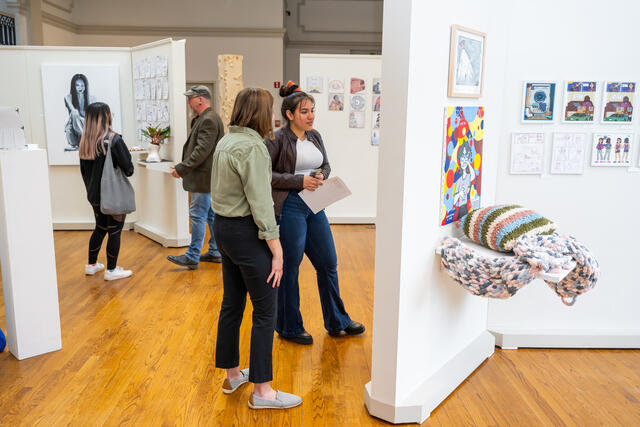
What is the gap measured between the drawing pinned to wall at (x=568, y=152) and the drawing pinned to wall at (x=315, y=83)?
4.00 m

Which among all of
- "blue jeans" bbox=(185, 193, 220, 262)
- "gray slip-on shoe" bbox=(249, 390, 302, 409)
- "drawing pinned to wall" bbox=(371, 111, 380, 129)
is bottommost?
"gray slip-on shoe" bbox=(249, 390, 302, 409)

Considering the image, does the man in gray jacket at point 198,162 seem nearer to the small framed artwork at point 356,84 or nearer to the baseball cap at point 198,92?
the baseball cap at point 198,92

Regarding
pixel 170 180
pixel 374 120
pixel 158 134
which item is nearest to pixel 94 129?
pixel 158 134

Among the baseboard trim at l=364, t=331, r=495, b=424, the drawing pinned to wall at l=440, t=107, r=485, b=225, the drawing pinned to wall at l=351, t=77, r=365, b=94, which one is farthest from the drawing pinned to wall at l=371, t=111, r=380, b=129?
the baseboard trim at l=364, t=331, r=495, b=424

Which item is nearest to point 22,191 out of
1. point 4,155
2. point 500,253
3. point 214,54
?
point 4,155

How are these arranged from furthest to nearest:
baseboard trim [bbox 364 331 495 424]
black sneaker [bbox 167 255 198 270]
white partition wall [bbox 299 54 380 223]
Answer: white partition wall [bbox 299 54 380 223]
black sneaker [bbox 167 255 198 270]
baseboard trim [bbox 364 331 495 424]

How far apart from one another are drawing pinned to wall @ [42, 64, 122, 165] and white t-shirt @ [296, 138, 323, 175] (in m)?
4.03

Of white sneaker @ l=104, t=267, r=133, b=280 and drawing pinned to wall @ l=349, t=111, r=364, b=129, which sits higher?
drawing pinned to wall @ l=349, t=111, r=364, b=129

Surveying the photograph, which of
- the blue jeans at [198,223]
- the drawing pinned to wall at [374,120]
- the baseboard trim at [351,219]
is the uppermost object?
the drawing pinned to wall at [374,120]

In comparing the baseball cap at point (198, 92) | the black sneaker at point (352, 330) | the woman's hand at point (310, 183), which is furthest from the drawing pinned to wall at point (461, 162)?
the baseball cap at point (198, 92)

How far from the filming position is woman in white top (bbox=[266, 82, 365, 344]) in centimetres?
315

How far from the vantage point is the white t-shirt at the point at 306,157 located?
3213 mm

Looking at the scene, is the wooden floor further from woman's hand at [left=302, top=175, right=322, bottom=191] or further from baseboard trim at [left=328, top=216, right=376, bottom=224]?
baseboard trim at [left=328, top=216, right=376, bottom=224]

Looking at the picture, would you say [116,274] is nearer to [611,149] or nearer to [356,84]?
[356,84]
